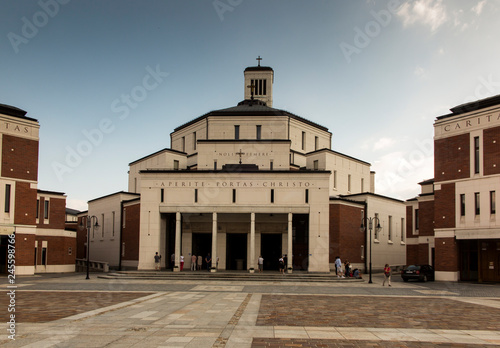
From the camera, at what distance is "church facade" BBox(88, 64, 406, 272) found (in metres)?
42.6

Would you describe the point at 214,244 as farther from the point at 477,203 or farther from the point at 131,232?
the point at 477,203

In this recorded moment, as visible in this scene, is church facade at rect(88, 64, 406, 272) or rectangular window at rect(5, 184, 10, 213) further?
church facade at rect(88, 64, 406, 272)

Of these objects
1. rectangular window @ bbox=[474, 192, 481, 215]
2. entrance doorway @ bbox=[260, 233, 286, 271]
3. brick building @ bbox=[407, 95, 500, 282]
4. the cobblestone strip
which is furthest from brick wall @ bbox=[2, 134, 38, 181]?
rectangular window @ bbox=[474, 192, 481, 215]

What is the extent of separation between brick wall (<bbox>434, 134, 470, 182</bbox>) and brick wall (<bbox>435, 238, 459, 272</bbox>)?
17.6 ft

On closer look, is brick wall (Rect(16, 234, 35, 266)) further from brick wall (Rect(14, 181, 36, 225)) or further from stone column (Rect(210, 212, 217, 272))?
stone column (Rect(210, 212, 217, 272))

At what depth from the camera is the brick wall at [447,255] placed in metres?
38.5

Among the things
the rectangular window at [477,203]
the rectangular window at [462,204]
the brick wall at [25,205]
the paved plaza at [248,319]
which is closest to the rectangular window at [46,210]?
the brick wall at [25,205]

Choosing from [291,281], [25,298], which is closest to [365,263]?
[291,281]

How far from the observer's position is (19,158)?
139 ft

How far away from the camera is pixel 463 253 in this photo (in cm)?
3912

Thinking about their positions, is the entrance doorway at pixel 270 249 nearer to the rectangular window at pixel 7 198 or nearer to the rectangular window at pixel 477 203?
the rectangular window at pixel 477 203

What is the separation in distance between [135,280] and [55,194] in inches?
700

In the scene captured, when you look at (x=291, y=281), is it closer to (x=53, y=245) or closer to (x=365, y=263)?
(x=365, y=263)

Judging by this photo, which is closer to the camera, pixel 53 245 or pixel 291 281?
pixel 291 281
